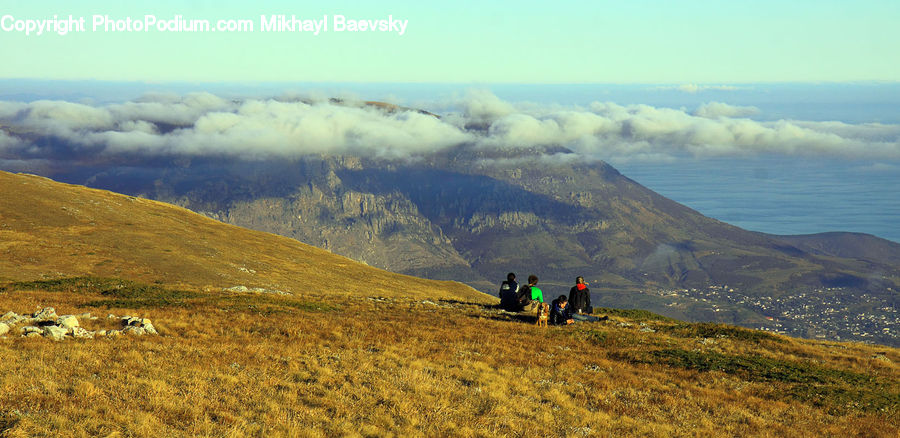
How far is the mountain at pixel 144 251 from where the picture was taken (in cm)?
6121

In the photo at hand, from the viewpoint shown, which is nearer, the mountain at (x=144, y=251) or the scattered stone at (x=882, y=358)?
the scattered stone at (x=882, y=358)

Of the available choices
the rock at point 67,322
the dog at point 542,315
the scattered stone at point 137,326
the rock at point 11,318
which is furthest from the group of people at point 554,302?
the rock at point 11,318

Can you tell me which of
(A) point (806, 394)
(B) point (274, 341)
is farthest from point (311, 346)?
(A) point (806, 394)

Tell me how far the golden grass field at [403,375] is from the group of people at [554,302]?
4.17 feet

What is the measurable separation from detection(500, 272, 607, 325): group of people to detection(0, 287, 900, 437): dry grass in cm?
260

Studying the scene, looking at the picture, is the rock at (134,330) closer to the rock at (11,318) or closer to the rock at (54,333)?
the rock at (54,333)

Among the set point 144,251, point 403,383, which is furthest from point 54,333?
point 144,251

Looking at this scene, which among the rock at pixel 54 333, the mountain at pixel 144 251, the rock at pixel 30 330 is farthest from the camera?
the mountain at pixel 144 251

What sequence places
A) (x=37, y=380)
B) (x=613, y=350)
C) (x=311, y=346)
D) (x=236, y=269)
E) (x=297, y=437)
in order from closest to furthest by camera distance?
(x=297, y=437), (x=37, y=380), (x=311, y=346), (x=613, y=350), (x=236, y=269)

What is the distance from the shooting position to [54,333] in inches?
937

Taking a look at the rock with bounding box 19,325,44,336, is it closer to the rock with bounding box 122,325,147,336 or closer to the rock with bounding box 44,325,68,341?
the rock with bounding box 44,325,68,341

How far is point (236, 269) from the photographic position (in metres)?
72.8

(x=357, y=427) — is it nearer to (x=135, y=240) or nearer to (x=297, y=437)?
(x=297, y=437)

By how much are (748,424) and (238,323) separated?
76.4 feet
